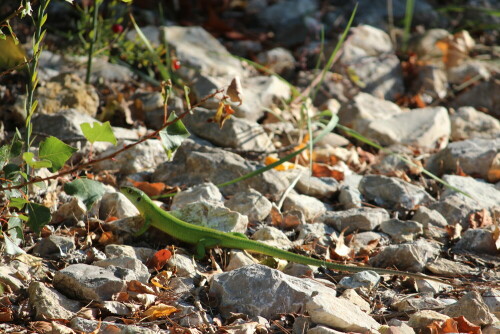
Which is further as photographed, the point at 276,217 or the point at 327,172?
the point at 327,172

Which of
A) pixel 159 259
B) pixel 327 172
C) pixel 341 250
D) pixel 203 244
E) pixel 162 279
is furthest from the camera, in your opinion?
pixel 327 172

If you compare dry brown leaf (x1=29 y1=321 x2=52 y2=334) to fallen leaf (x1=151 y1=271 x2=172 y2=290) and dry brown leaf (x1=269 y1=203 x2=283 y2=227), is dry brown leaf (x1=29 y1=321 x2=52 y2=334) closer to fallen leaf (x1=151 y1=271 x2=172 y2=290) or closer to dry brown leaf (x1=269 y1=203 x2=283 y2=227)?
fallen leaf (x1=151 y1=271 x2=172 y2=290)

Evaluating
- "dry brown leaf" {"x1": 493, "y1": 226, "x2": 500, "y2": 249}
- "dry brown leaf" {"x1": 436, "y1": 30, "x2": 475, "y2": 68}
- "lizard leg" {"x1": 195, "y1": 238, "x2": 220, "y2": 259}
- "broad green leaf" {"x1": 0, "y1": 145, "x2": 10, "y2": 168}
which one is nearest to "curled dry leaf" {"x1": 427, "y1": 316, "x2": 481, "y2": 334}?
A: "dry brown leaf" {"x1": 493, "y1": 226, "x2": 500, "y2": 249}

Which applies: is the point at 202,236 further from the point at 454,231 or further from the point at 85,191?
the point at 454,231

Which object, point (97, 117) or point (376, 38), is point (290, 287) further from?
point (376, 38)

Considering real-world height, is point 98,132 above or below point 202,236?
above

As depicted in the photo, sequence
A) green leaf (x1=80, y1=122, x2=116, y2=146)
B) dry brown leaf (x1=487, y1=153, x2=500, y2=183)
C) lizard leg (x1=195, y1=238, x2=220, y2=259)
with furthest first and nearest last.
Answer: dry brown leaf (x1=487, y1=153, x2=500, y2=183), lizard leg (x1=195, y1=238, x2=220, y2=259), green leaf (x1=80, y1=122, x2=116, y2=146)

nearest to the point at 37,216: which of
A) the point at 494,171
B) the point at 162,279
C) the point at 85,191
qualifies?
the point at 85,191
